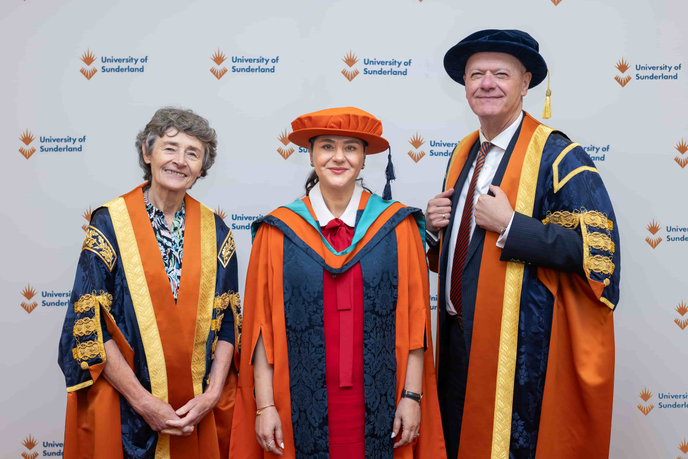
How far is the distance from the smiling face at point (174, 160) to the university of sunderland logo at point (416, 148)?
168 centimetres

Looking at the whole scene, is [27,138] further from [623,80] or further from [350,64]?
[623,80]

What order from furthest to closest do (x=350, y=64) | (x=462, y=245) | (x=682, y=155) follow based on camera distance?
(x=350, y=64) → (x=682, y=155) → (x=462, y=245)

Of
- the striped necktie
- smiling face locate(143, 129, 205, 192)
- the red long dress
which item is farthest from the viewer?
the striped necktie

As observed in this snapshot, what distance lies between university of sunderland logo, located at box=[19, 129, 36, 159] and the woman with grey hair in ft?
5.34

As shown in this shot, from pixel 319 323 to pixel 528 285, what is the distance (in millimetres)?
Answer: 880

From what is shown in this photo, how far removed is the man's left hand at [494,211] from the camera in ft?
6.53

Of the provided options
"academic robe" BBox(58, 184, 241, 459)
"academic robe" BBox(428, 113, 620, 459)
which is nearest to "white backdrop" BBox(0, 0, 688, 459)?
"academic robe" BBox(58, 184, 241, 459)

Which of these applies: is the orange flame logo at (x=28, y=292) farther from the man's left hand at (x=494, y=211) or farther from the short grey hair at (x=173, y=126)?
the man's left hand at (x=494, y=211)

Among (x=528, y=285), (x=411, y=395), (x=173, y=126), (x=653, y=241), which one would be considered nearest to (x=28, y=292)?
(x=173, y=126)

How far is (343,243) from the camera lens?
1.93 metres

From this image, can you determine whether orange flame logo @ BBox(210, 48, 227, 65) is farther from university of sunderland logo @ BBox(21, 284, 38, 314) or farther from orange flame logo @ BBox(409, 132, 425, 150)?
university of sunderland logo @ BBox(21, 284, 38, 314)

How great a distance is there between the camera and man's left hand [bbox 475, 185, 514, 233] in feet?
6.53

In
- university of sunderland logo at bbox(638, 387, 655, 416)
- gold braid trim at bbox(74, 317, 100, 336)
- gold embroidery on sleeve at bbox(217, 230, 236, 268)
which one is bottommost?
university of sunderland logo at bbox(638, 387, 655, 416)

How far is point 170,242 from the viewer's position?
2.12 m
